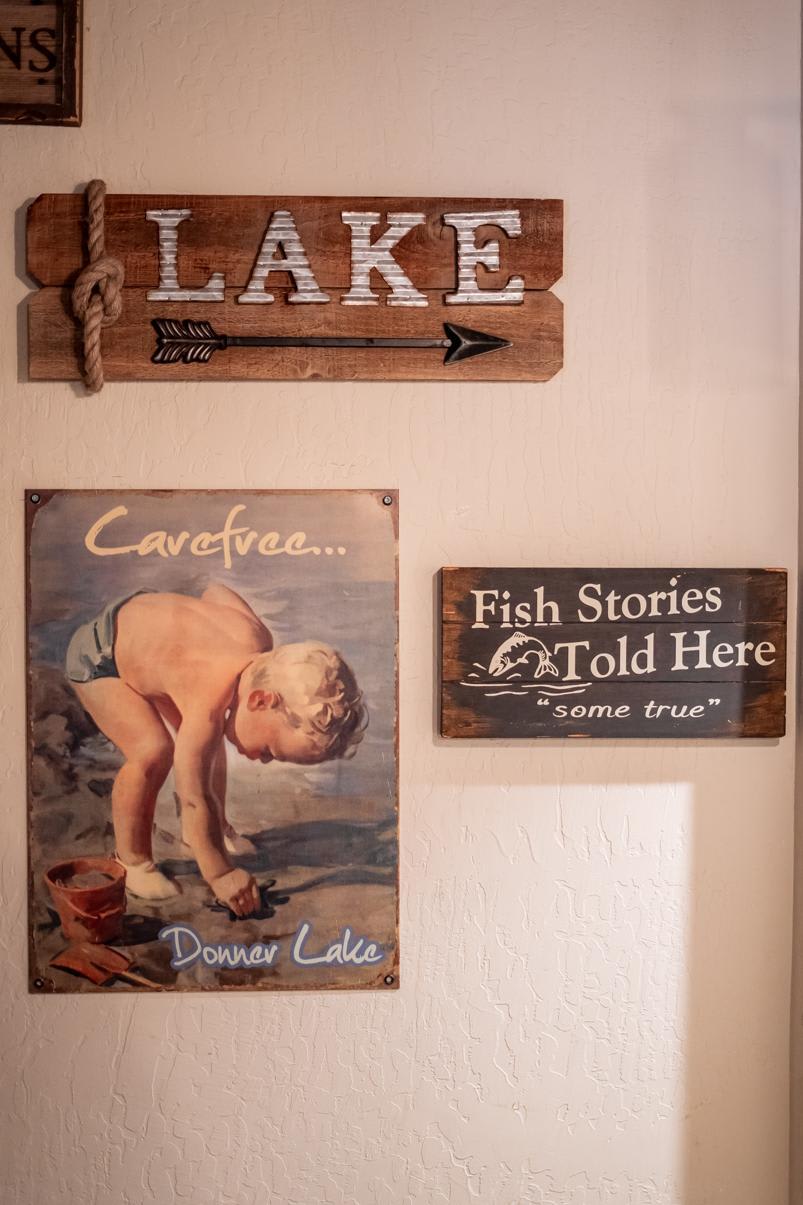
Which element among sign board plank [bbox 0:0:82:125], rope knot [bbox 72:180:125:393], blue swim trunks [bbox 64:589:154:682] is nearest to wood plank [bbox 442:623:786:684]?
blue swim trunks [bbox 64:589:154:682]

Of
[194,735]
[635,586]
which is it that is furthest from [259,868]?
[635,586]

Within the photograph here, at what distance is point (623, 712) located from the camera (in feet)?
4.80

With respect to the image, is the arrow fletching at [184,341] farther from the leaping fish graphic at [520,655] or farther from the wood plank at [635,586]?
the leaping fish graphic at [520,655]

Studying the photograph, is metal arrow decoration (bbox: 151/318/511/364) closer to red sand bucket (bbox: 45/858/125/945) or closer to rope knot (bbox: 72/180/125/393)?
rope knot (bbox: 72/180/125/393)

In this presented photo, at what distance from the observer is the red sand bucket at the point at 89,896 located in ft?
4.70

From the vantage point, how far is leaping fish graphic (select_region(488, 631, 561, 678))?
1445mm

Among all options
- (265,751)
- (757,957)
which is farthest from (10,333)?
(757,957)

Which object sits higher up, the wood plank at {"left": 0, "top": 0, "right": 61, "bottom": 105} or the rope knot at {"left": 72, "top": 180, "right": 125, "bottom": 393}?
the wood plank at {"left": 0, "top": 0, "right": 61, "bottom": 105}

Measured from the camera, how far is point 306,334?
1438 mm

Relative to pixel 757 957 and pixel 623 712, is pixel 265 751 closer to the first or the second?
pixel 623 712

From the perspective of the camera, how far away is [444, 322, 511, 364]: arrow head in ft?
4.74

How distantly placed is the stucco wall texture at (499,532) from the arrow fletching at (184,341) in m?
0.05

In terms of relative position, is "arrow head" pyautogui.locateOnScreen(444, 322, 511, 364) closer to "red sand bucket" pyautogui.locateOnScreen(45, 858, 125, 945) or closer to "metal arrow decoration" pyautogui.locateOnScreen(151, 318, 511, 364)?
"metal arrow decoration" pyautogui.locateOnScreen(151, 318, 511, 364)

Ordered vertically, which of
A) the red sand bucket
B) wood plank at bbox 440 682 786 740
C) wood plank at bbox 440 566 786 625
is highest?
wood plank at bbox 440 566 786 625
